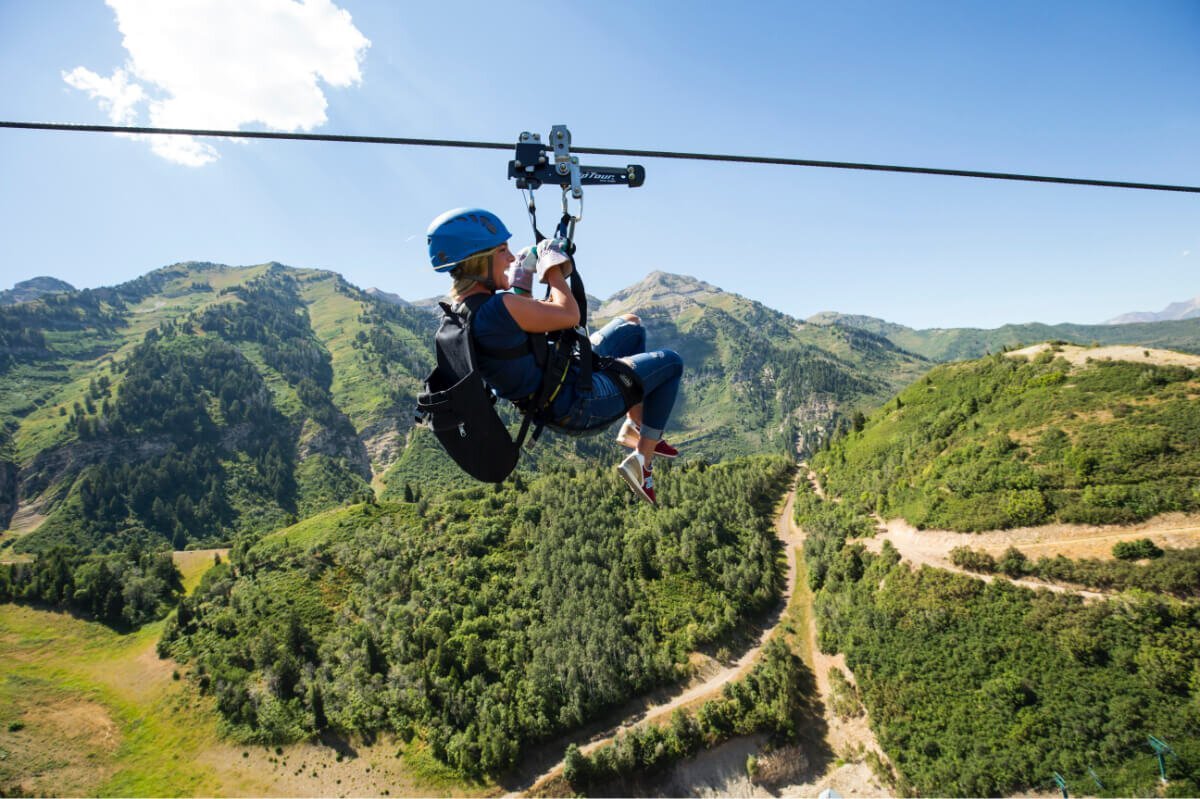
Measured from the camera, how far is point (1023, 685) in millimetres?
37656

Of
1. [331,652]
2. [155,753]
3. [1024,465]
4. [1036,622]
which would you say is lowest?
[155,753]

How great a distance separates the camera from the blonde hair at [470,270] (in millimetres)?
5246

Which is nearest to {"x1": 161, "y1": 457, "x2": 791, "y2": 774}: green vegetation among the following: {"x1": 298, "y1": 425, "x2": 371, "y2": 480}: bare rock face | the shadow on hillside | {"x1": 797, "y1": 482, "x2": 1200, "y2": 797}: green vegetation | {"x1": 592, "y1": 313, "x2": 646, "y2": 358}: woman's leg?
the shadow on hillside

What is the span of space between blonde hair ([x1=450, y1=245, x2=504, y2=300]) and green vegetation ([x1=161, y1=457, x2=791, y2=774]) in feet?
174

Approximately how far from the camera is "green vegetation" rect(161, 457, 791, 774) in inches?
1989

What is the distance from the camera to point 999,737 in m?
37.3

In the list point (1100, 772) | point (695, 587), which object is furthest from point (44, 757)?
point (1100, 772)

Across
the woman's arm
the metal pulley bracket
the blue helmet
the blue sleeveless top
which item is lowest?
the blue sleeveless top

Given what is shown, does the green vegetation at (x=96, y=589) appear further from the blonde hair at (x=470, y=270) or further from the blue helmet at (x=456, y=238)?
the blue helmet at (x=456, y=238)

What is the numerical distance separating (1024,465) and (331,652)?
7876 cm

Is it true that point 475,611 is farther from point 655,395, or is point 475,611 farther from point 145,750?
point 655,395

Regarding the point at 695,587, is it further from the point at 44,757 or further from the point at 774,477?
the point at 44,757

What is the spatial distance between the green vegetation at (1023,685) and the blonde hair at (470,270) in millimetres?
51184

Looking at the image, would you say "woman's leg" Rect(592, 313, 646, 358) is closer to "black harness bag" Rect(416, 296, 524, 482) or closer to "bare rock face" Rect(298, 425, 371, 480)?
"black harness bag" Rect(416, 296, 524, 482)
